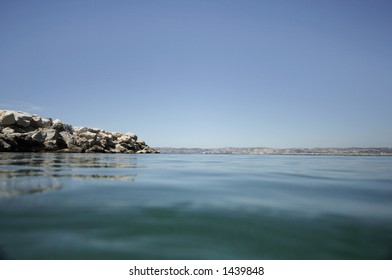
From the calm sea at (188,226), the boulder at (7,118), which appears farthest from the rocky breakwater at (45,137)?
the calm sea at (188,226)

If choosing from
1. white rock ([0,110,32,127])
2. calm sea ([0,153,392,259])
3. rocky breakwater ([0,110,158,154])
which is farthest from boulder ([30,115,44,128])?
calm sea ([0,153,392,259])

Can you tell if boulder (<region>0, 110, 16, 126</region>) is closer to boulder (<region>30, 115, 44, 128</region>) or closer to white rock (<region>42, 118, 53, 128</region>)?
boulder (<region>30, 115, 44, 128</region>)

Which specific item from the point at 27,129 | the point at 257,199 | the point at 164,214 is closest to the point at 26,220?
the point at 164,214

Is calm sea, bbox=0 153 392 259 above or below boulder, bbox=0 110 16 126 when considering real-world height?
below

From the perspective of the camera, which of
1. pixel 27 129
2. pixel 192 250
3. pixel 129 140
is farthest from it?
pixel 129 140

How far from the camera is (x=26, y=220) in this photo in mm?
3812

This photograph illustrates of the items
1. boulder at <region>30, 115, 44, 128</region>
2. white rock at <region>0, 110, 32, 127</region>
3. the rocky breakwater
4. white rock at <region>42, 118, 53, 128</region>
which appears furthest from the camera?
white rock at <region>42, 118, 53, 128</region>

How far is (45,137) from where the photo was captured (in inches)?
1721

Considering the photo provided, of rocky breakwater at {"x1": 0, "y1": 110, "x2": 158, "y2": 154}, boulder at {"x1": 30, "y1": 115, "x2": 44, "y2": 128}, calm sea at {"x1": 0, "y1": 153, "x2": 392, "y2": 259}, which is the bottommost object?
calm sea at {"x1": 0, "y1": 153, "x2": 392, "y2": 259}

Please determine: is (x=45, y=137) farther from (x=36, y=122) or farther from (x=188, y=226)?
(x=188, y=226)

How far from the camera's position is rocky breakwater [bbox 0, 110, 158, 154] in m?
38.7
